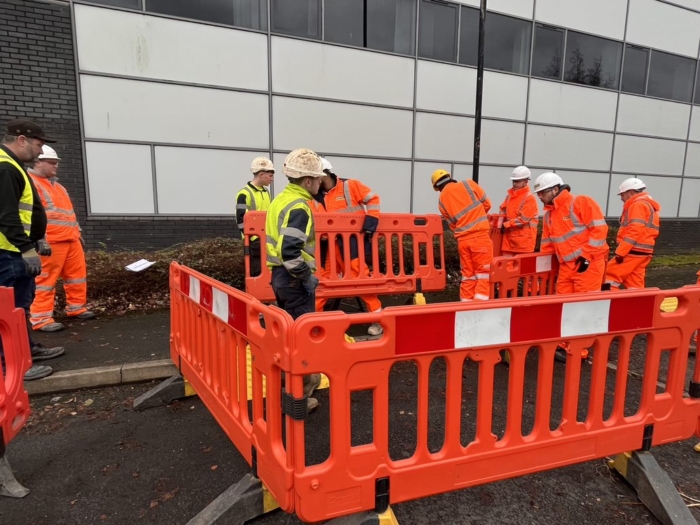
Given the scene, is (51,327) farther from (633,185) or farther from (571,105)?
(571,105)

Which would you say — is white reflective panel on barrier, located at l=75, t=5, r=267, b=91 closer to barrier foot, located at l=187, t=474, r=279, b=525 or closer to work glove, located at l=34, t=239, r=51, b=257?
work glove, located at l=34, t=239, r=51, b=257

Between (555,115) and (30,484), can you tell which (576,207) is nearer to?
(30,484)

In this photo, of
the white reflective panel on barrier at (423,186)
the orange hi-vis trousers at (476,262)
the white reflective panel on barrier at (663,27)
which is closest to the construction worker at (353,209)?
the orange hi-vis trousers at (476,262)

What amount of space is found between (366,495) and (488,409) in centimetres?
73

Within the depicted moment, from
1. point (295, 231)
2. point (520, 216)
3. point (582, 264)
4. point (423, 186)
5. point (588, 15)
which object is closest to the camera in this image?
point (295, 231)

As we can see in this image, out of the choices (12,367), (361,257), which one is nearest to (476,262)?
(361,257)

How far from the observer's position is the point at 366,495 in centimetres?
185

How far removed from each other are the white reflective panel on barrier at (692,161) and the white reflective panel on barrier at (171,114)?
540 inches

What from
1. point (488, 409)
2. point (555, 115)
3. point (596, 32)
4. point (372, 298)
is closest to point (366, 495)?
point (488, 409)

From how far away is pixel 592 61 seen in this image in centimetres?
1187

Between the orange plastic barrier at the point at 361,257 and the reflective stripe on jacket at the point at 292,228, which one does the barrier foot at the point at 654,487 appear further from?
the orange plastic barrier at the point at 361,257

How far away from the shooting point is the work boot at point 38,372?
3586 millimetres

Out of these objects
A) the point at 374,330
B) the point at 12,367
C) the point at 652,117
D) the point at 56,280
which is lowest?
the point at 374,330

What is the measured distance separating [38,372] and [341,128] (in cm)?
751
